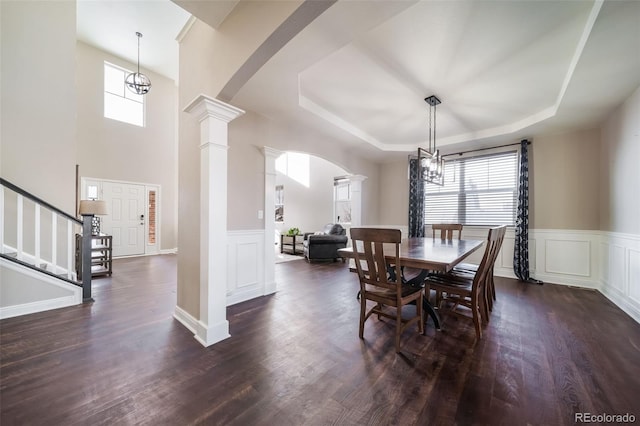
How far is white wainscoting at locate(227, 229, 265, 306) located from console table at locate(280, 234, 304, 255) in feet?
12.5

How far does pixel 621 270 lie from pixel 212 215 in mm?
4701

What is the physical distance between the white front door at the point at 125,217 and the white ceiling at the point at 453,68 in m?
4.09

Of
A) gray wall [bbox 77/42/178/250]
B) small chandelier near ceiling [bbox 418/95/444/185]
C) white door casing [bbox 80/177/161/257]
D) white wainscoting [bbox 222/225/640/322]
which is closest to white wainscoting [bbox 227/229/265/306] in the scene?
white wainscoting [bbox 222/225/640/322]

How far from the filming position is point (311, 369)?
1722 millimetres

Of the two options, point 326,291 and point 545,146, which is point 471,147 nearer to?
point 545,146

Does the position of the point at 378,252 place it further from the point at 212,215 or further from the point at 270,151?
the point at 270,151

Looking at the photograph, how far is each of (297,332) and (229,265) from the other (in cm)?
118

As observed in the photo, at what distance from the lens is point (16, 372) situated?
5.41 ft

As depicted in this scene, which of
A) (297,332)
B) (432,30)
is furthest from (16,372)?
(432,30)

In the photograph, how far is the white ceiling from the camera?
5.76ft

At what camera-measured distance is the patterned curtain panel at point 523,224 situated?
4113mm

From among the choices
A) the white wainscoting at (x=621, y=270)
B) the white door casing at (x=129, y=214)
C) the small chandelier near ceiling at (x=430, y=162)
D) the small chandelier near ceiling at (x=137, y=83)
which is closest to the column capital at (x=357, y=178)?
the small chandelier near ceiling at (x=430, y=162)

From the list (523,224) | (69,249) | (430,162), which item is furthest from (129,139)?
(523,224)

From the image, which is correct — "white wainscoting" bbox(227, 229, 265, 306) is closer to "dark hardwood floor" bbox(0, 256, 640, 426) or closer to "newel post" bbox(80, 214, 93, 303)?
"dark hardwood floor" bbox(0, 256, 640, 426)
